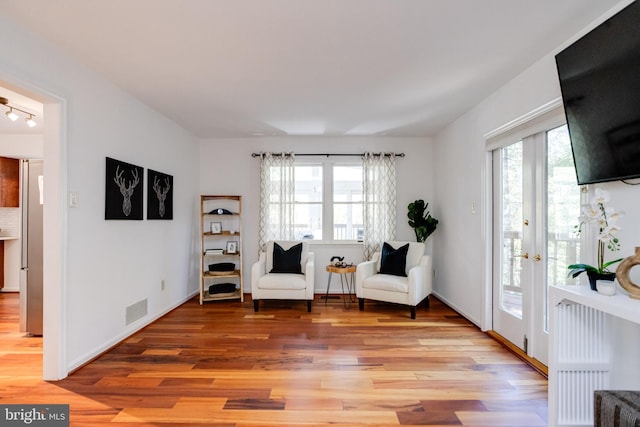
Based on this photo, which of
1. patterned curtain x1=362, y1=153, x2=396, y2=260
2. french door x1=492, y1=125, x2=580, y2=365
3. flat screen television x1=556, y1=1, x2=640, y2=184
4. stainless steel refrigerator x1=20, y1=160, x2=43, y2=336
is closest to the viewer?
flat screen television x1=556, y1=1, x2=640, y2=184

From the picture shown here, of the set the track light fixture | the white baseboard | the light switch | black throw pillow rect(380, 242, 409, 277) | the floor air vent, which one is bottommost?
the white baseboard

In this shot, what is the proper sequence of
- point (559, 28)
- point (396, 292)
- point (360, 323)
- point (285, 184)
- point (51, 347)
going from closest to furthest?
point (559, 28) → point (51, 347) → point (360, 323) → point (396, 292) → point (285, 184)

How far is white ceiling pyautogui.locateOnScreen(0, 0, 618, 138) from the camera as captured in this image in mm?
1938

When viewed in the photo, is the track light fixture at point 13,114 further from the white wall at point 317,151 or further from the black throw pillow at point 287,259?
the black throw pillow at point 287,259

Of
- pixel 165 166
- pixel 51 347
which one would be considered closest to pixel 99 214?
pixel 51 347

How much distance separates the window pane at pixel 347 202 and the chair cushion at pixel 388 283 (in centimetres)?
107

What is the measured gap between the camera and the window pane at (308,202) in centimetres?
524

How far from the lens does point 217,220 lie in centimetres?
517

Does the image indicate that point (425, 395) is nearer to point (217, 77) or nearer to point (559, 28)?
point (559, 28)

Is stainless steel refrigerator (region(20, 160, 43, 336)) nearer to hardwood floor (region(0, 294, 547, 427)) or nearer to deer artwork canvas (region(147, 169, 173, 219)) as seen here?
hardwood floor (region(0, 294, 547, 427))

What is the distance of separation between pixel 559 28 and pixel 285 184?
3.71m

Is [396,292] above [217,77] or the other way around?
the other way around

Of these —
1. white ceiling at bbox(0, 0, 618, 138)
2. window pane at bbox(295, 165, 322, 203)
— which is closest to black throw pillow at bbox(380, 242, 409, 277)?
window pane at bbox(295, 165, 322, 203)

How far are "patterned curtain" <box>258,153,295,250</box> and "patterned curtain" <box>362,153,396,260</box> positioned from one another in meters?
1.15
